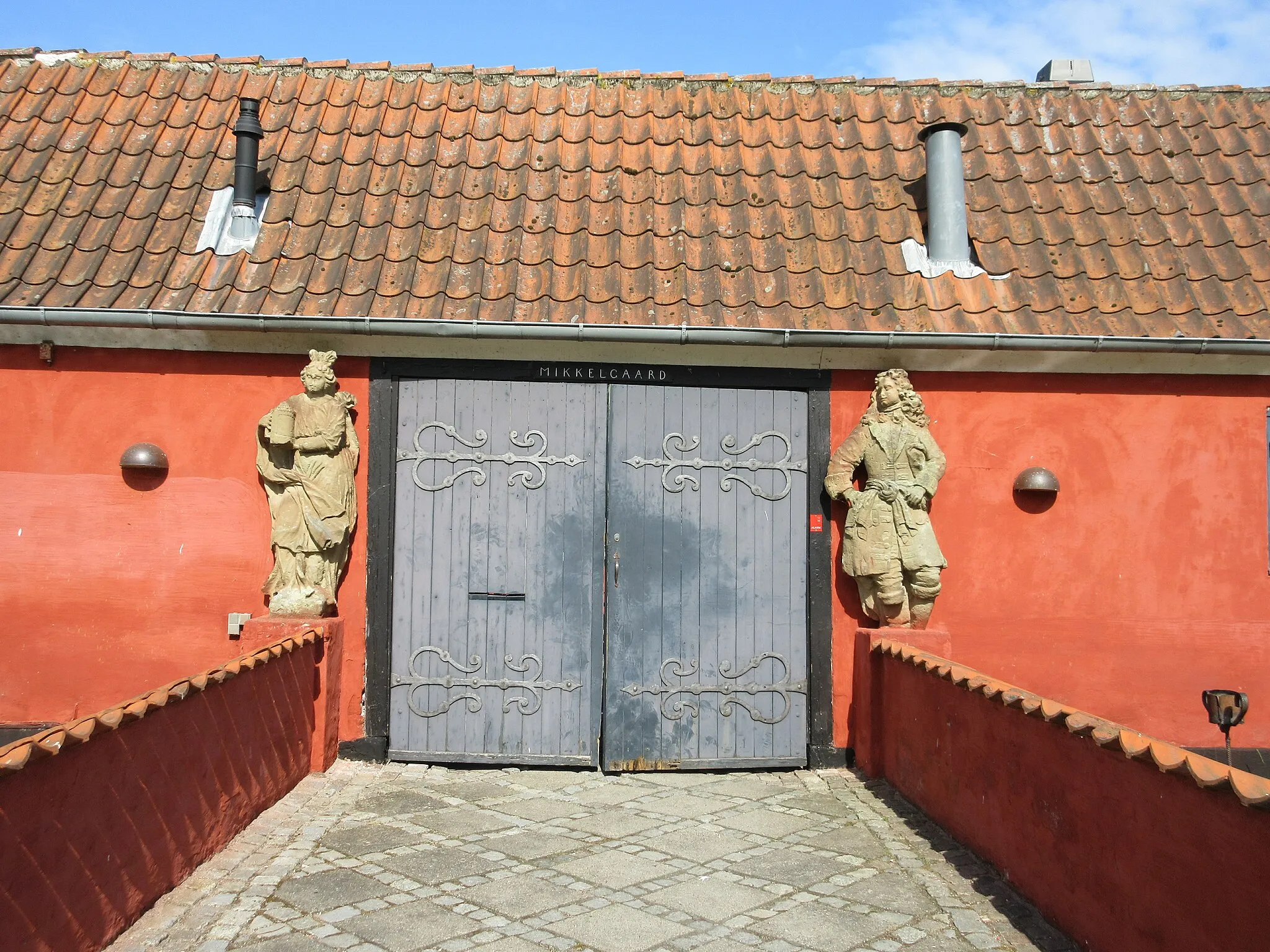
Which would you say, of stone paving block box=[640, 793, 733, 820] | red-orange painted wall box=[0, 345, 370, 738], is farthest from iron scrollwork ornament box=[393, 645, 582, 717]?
stone paving block box=[640, 793, 733, 820]

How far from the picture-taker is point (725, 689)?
22.8 ft

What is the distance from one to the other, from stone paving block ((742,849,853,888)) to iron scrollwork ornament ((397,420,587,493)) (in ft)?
9.38

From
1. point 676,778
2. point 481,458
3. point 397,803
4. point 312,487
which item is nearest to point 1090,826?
point 676,778

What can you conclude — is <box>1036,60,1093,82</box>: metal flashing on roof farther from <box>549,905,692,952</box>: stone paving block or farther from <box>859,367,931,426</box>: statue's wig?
<box>549,905,692,952</box>: stone paving block

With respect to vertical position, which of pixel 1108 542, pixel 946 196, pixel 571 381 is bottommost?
pixel 1108 542

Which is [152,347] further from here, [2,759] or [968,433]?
[968,433]

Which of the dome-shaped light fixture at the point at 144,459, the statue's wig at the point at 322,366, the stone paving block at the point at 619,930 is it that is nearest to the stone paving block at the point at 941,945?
the stone paving block at the point at 619,930

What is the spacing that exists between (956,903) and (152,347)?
575 centimetres

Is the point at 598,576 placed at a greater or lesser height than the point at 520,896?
greater

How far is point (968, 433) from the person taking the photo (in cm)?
718

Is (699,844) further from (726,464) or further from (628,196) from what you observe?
(628,196)

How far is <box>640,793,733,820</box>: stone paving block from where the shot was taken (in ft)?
19.6

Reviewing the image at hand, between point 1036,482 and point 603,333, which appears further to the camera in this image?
point 1036,482

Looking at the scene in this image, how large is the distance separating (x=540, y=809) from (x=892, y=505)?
286cm
